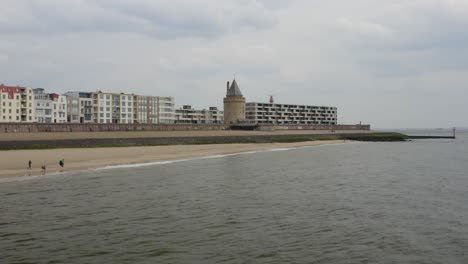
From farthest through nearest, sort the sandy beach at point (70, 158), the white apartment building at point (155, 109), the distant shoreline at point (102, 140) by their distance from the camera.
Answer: the white apartment building at point (155, 109) → the distant shoreline at point (102, 140) → the sandy beach at point (70, 158)

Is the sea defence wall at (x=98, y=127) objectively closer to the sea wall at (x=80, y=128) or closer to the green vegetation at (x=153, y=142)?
the sea wall at (x=80, y=128)

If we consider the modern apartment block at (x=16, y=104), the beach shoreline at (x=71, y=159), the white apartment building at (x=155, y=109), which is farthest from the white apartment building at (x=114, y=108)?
the beach shoreline at (x=71, y=159)

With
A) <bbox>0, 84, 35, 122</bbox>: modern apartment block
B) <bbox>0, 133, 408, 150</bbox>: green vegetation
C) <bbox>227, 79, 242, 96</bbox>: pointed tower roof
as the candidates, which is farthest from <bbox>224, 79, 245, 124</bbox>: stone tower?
<bbox>0, 84, 35, 122</bbox>: modern apartment block

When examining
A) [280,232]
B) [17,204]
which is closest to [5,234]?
[17,204]

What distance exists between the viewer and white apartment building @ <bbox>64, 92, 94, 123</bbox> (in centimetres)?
14262

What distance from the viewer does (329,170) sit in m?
47.8

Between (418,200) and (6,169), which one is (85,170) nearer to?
(6,169)

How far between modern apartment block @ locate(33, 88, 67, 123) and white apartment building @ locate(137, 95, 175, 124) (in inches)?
1399

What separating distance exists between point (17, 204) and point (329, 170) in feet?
103

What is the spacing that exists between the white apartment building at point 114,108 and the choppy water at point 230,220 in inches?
4547

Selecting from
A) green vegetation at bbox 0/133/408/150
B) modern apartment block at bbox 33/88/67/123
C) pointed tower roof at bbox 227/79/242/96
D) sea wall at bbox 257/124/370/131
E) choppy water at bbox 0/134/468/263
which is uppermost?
pointed tower roof at bbox 227/79/242/96

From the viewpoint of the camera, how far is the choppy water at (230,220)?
55.0 feet

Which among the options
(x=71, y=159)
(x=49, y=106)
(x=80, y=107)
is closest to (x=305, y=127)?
(x=80, y=107)

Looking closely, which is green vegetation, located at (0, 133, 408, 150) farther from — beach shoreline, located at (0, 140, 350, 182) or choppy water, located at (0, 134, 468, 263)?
choppy water, located at (0, 134, 468, 263)
